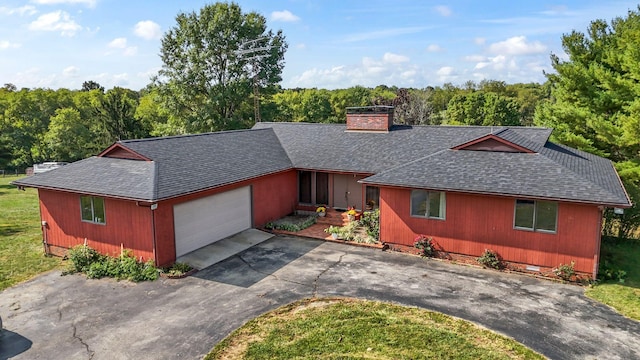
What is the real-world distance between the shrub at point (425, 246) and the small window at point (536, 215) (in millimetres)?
2984

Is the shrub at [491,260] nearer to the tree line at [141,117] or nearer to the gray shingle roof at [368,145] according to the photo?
the gray shingle roof at [368,145]

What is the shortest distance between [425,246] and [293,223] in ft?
22.1

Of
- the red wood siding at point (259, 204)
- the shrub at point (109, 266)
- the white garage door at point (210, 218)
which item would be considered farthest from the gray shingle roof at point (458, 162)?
the shrub at point (109, 266)

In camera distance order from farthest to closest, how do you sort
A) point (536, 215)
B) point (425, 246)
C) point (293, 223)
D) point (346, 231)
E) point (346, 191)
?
1. point (346, 191)
2. point (293, 223)
3. point (346, 231)
4. point (425, 246)
5. point (536, 215)

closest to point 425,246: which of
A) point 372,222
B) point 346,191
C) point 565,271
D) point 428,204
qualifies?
point 428,204

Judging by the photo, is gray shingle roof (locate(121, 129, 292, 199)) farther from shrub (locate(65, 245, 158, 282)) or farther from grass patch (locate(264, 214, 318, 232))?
shrub (locate(65, 245, 158, 282))

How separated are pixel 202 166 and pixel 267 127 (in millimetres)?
9384

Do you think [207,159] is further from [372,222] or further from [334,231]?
[372,222]

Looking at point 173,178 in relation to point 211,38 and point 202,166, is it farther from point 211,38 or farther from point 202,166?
point 211,38

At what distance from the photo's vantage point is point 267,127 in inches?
1002

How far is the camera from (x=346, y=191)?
20.6 metres

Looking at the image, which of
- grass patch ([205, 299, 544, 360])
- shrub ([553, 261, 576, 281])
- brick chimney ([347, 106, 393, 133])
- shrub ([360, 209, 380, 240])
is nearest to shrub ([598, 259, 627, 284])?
shrub ([553, 261, 576, 281])

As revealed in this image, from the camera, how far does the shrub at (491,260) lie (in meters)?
14.3

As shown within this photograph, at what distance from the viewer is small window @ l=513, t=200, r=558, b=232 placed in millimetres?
13539
